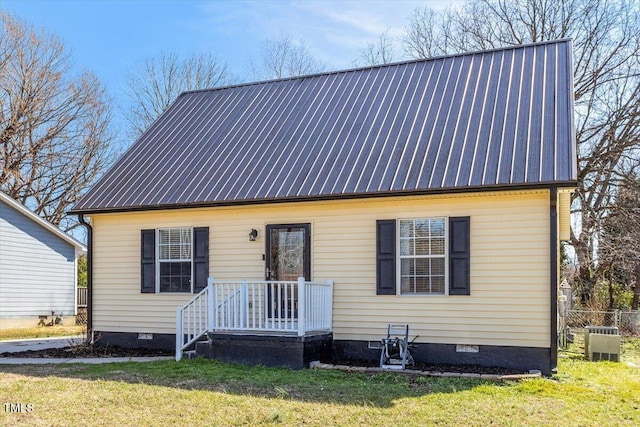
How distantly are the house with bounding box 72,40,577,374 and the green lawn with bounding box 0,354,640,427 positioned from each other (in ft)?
3.93

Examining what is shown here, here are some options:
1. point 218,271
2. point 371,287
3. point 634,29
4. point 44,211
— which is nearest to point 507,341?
point 371,287

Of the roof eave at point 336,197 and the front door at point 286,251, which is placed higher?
the roof eave at point 336,197

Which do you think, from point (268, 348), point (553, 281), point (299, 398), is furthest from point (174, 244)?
point (553, 281)

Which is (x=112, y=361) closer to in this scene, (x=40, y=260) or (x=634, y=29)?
(x=40, y=260)

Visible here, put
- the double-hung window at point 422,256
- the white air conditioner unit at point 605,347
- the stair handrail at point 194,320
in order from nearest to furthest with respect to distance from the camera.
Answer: the double-hung window at point 422,256 < the stair handrail at point 194,320 < the white air conditioner unit at point 605,347

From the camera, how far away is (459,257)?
10.4m

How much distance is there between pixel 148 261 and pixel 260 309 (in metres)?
3.41

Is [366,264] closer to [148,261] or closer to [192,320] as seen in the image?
[192,320]

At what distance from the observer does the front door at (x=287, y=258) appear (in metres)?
11.6

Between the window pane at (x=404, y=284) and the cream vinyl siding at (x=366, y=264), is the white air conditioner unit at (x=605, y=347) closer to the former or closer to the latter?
the cream vinyl siding at (x=366, y=264)

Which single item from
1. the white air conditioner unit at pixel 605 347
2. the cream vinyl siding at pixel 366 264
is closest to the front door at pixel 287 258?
the cream vinyl siding at pixel 366 264

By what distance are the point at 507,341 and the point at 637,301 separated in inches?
544

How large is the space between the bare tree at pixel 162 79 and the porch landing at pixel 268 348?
2404cm

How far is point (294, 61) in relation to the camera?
1281 inches
